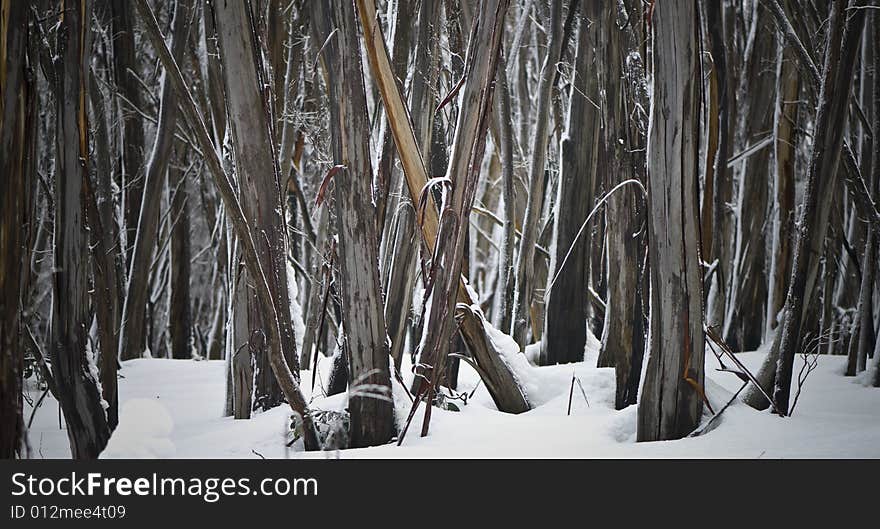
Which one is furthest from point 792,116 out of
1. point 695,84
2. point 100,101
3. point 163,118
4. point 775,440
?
point 100,101

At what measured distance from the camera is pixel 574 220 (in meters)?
4.11

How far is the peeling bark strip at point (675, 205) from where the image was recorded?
7.55ft

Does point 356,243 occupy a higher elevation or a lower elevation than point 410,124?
lower

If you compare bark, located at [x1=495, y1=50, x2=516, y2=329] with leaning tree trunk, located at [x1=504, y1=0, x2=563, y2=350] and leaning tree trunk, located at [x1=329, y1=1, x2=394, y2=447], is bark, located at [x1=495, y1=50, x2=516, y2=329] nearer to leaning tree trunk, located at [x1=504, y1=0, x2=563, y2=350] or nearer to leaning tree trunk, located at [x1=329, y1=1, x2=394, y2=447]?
leaning tree trunk, located at [x1=504, y1=0, x2=563, y2=350]

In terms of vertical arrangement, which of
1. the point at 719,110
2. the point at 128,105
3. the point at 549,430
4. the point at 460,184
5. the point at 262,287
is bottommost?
the point at 549,430

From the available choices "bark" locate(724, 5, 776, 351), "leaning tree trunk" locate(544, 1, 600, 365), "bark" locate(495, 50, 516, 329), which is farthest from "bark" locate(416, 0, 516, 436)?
"bark" locate(724, 5, 776, 351)

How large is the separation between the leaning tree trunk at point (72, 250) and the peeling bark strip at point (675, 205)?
2061 millimetres

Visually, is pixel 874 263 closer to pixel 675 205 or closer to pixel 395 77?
pixel 675 205

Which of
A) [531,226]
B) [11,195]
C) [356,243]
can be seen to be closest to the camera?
[11,195]

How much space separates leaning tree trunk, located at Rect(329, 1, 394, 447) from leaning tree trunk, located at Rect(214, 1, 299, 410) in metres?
0.30

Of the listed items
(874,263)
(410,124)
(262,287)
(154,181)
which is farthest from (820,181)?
(154,181)

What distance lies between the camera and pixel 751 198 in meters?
5.84

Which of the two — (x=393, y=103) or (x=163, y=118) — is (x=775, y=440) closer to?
(x=393, y=103)

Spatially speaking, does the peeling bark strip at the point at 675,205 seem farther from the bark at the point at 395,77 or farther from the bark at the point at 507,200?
the bark at the point at 507,200
